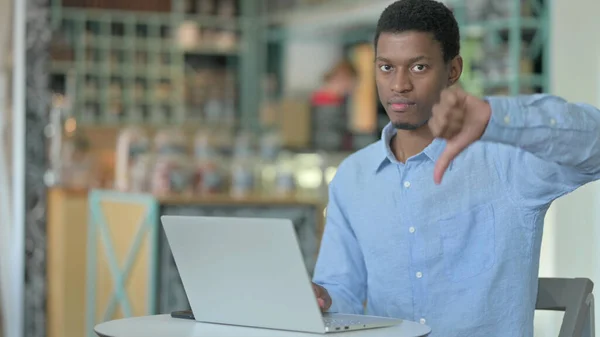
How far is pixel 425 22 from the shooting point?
1939mm

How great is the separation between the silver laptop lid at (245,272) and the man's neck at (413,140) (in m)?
0.51

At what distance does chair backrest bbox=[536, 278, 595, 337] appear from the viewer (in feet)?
6.63

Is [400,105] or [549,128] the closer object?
[549,128]

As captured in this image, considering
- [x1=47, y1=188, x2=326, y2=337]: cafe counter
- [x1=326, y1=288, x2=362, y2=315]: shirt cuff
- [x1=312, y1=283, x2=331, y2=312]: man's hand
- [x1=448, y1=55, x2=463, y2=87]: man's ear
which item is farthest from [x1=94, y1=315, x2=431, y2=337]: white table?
[x1=47, y1=188, x2=326, y2=337]: cafe counter

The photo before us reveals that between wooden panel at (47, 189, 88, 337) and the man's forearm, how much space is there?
4416mm

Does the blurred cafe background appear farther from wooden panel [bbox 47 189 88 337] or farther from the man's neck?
the man's neck

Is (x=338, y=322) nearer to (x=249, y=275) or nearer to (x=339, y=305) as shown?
(x=249, y=275)

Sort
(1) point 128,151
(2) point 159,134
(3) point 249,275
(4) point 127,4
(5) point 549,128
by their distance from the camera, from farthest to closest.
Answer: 1. (4) point 127,4
2. (1) point 128,151
3. (2) point 159,134
4. (3) point 249,275
5. (5) point 549,128

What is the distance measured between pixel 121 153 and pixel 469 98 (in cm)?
455

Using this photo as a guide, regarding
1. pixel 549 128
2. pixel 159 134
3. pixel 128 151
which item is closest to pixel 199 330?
pixel 549 128

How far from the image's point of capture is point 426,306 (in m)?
2.05

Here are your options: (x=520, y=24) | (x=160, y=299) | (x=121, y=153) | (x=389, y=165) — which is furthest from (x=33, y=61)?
(x=389, y=165)

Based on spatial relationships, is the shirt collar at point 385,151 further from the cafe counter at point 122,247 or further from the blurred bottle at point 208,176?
the blurred bottle at point 208,176

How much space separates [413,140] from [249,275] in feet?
1.69
